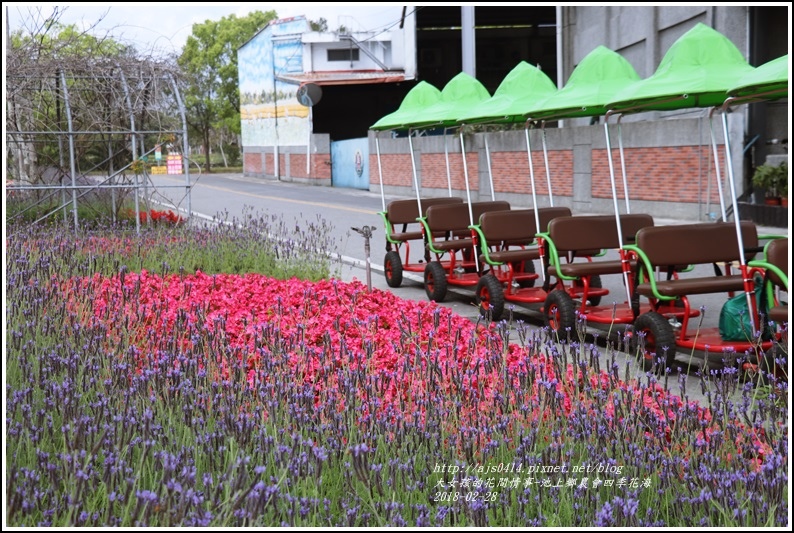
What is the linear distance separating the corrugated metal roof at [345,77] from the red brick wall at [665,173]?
26.2m

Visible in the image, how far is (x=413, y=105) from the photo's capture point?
13867mm

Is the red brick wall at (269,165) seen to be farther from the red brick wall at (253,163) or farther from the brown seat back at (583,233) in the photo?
A: the brown seat back at (583,233)

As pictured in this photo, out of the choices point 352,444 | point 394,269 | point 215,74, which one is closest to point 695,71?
point 352,444

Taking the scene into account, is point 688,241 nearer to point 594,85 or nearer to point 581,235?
point 581,235

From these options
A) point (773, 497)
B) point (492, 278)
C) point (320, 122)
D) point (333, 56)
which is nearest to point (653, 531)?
point (773, 497)

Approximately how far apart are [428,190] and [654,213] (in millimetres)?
13152

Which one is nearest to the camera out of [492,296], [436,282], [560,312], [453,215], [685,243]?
[685,243]

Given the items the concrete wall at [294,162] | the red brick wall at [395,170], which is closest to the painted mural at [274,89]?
the concrete wall at [294,162]

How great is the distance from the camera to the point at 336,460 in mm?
4344

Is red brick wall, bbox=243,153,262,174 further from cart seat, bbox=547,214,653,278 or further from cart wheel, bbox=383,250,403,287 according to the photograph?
cart seat, bbox=547,214,653,278

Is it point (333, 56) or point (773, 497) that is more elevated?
point (333, 56)

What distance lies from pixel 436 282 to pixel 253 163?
49724 millimetres

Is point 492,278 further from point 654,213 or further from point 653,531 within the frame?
point 654,213

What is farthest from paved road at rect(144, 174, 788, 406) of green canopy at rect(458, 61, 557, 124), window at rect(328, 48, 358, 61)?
window at rect(328, 48, 358, 61)
